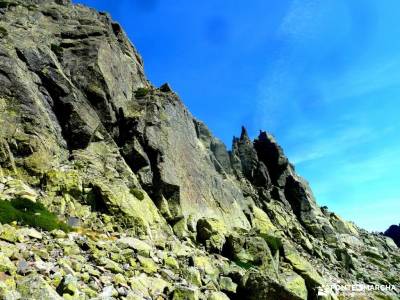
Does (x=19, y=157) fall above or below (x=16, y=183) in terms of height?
above

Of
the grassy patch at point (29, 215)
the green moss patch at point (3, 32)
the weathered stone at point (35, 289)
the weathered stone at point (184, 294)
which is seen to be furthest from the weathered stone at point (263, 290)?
the green moss patch at point (3, 32)

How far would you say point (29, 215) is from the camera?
24.2m

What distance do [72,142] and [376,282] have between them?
51.9m

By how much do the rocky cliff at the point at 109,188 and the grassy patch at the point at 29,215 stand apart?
0.38 meters

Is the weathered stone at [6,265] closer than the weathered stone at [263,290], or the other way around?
the weathered stone at [6,265]

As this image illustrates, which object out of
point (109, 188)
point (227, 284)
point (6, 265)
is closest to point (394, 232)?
point (227, 284)

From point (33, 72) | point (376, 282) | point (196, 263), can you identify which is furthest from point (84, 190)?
point (376, 282)

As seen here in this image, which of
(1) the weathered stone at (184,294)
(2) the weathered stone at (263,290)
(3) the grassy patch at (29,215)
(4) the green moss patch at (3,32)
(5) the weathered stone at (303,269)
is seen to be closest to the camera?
(1) the weathered stone at (184,294)

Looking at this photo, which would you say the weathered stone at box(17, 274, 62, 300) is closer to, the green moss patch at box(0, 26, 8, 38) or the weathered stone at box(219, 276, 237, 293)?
the weathered stone at box(219, 276, 237, 293)

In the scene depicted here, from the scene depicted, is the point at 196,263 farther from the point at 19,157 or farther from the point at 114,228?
the point at 19,157

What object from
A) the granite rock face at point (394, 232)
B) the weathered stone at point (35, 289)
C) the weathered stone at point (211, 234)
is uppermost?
the granite rock face at point (394, 232)

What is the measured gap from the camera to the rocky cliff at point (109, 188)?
850 inches

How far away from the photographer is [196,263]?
96.5 feet

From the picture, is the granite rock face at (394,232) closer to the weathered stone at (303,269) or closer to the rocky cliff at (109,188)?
the rocky cliff at (109,188)
